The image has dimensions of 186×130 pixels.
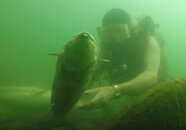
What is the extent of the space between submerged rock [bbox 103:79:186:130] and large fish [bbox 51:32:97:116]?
1.05 m

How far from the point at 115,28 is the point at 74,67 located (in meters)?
2.66

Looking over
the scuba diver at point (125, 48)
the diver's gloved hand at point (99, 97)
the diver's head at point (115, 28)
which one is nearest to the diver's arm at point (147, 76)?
the scuba diver at point (125, 48)

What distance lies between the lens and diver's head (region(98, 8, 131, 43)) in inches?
268

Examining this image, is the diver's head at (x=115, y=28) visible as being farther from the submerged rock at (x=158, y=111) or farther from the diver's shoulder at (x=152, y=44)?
the submerged rock at (x=158, y=111)

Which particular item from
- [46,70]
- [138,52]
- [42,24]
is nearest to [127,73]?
[138,52]

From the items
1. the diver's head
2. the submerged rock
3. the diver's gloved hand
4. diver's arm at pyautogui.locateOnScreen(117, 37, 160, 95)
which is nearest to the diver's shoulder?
diver's arm at pyautogui.locateOnScreen(117, 37, 160, 95)

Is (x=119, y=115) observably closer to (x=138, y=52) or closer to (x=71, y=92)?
(x=71, y=92)

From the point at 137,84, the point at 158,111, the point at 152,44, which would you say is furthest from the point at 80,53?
the point at 152,44

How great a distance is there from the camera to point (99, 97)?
459 centimetres

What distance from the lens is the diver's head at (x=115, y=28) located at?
22.3 ft

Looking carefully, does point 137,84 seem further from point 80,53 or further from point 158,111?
point 158,111

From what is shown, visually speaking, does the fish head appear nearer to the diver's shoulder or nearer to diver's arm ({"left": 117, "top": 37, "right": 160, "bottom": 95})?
diver's arm ({"left": 117, "top": 37, "right": 160, "bottom": 95})

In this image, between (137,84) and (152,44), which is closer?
(137,84)

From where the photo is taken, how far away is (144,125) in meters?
3.24
